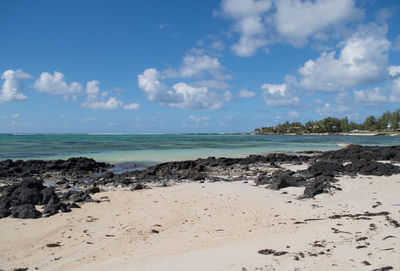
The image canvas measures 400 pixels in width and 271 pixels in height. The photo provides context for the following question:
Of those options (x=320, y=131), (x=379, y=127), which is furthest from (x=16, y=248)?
(x=320, y=131)

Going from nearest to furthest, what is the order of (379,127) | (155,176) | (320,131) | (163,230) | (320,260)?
(320,260)
(163,230)
(155,176)
(379,127)
(320,131)

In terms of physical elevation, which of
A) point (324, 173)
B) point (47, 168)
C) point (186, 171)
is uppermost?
point (324, 173)

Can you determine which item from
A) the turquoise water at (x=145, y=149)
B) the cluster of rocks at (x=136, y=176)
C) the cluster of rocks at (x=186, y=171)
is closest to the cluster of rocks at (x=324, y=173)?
the cluster of rocks at (x=136, y=176)

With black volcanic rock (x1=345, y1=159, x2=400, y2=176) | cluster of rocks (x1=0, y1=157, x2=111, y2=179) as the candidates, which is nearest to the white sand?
black volcanic rock (x1=345, y1=159, x2=400, y2=176)

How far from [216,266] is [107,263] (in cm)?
205

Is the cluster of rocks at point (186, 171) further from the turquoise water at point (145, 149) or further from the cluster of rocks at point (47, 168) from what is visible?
the turquoise water at point (145, 149)

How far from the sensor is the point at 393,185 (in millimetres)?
11703

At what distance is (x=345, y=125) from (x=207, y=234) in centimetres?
17250

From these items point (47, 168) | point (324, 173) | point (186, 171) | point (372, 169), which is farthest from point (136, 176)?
point (372, 169)

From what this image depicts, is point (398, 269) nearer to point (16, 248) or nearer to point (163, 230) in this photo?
point (163, 230)

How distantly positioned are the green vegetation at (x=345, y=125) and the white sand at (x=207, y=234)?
148605 mm

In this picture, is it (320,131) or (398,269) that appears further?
(320,131)

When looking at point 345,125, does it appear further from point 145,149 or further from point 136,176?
point 136,176

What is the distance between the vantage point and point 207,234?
266 inches
